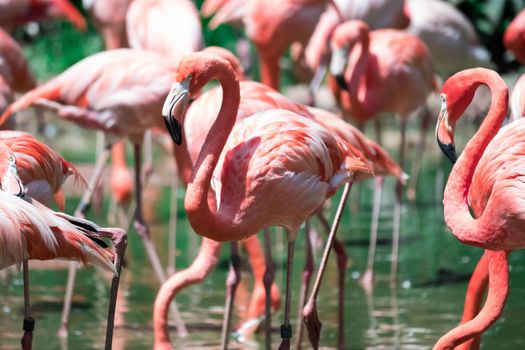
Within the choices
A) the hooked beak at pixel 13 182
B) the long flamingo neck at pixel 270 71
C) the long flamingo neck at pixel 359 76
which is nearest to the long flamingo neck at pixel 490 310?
the hooked beak at pixel 13 182

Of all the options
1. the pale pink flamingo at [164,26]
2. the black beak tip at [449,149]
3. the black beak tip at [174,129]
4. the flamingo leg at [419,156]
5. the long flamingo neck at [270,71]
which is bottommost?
the flamingo leg at [419,156]

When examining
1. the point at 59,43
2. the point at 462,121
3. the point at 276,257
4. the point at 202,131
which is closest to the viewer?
the point at 202,131

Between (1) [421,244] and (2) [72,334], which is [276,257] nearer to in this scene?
(1) [421,244]

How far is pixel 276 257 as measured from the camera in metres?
6.67

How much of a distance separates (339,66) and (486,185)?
241 centimetres

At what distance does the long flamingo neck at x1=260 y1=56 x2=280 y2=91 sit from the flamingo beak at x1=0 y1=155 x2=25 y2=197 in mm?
3455

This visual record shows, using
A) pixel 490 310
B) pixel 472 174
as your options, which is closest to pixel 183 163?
pixel 472 174

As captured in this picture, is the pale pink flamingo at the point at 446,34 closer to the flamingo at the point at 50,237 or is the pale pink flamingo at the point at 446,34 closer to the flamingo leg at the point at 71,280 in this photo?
the flamingo leg at the point at 71,280

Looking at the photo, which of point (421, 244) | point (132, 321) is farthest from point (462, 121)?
point (132, 321)

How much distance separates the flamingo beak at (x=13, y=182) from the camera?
11.9 feet

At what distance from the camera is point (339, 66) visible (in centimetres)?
615

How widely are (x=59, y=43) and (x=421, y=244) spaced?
7632 millimetres

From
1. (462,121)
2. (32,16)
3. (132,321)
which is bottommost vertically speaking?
(462,121)

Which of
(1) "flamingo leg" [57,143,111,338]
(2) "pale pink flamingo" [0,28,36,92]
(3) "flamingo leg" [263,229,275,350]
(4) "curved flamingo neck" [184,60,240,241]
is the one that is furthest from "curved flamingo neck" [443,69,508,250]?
(2) "pale pink flamingo" [0,28,36,92]
